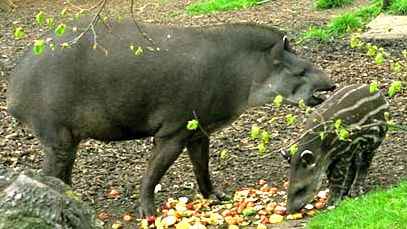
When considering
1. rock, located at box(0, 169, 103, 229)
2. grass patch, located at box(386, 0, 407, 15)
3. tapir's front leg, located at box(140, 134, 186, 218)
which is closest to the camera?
rock, located at box(0, 169, 103, 229)

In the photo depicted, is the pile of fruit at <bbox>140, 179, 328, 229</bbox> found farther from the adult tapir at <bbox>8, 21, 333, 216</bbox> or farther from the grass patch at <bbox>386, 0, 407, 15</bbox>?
the grass patch at <bbox>386, 0, 407, 15</bbox>

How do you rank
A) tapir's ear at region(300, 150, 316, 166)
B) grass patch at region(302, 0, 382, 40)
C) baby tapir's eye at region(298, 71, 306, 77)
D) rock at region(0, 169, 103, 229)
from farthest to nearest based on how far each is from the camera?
grass patch at region(302, 0, 382, 40) → baby tapir's eye at region(298, 71, 306, 77) → tapir's ear at region(300, 150, 316, 166) → rock at region(0, 169, 103, 229)

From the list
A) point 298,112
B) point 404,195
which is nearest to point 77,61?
point 404,195

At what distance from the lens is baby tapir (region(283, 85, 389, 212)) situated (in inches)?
254

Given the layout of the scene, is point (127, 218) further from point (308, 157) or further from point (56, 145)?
point (308, 157)

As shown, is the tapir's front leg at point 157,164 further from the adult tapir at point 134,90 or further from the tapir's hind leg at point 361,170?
the tapir's hind leg at point 361,170

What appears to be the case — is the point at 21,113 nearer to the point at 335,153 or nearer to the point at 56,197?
the point at 56,197

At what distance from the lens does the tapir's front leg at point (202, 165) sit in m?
7.09

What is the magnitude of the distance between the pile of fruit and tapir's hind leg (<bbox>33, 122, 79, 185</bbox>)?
759 mm

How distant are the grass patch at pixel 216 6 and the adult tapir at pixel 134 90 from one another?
33.5ft

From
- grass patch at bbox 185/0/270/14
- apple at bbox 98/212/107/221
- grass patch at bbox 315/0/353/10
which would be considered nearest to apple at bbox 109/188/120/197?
apple at bbox 98/212/107/221

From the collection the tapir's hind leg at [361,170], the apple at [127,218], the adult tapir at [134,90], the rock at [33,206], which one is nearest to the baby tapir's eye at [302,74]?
the adult tapir at [134,90]

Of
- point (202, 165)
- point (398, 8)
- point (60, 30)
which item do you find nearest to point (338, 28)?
point (398, 8)

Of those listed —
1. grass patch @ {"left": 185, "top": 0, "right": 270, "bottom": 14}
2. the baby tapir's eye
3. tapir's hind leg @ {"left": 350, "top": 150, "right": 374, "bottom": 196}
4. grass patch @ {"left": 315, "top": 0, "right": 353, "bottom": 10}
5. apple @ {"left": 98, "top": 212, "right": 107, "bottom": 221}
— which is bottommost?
grass patch @ {"left": 185, "top": 0, "right": 270, "bottom": 14}
